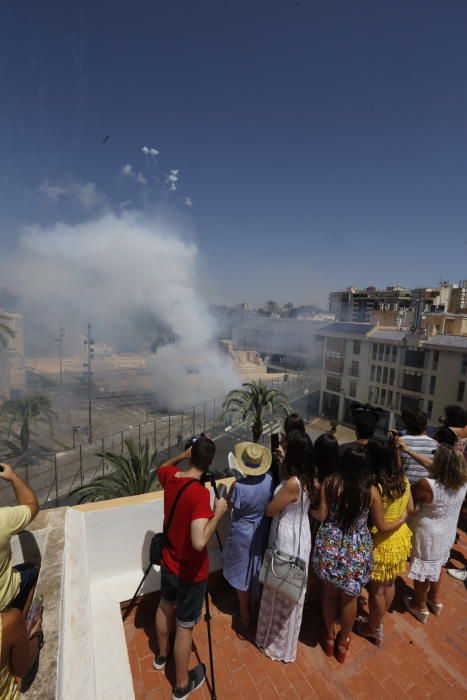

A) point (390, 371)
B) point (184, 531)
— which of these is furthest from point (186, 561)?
point (390, 371)

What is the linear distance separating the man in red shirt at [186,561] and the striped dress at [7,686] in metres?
1.15

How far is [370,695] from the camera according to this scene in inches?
108

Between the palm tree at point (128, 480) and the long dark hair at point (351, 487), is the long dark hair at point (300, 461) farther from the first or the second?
the palm tree at point (128, 480)

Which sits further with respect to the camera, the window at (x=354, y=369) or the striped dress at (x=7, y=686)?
the window at (x=354, y=369)

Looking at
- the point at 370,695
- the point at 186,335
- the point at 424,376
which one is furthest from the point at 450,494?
the point at 186,335

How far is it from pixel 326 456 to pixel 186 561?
141cm

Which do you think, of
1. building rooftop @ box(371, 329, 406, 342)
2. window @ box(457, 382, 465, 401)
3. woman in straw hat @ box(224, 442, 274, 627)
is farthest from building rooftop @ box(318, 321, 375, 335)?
woman in straw hat @ box(224, 442, 274, 627)

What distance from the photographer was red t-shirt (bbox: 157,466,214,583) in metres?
2.53

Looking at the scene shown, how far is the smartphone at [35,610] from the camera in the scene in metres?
2.00

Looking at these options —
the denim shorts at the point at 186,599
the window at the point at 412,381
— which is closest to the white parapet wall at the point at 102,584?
the denim shorts at the point at 186,599

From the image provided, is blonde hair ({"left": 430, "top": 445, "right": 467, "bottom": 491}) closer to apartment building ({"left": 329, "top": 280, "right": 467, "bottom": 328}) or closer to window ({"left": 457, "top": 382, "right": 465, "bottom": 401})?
window ({"left": 457, "top": 382, "right": 465, "bottom": 401})

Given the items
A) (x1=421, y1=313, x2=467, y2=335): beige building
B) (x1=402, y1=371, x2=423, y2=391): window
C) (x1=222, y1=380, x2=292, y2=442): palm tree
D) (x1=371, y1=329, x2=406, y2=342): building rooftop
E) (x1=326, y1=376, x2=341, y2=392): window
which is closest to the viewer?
(x1=222, y1=380, x2=292, y2=442): palm tree

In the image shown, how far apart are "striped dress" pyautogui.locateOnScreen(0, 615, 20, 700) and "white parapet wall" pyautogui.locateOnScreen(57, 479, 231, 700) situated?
0.80 feet

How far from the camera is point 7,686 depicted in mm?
1658
